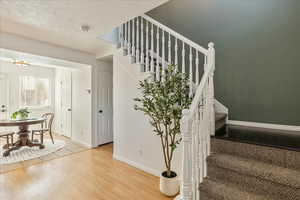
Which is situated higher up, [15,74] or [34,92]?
[15,74]

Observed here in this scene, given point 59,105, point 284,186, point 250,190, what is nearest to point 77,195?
point 250,190

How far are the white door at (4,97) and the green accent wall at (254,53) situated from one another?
602 centimetres

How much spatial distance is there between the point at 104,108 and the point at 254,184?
3830mm

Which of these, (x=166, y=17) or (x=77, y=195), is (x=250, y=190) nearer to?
(x=77, y=195)

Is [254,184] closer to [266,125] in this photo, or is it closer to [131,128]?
[266,125]

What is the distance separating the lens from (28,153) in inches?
144

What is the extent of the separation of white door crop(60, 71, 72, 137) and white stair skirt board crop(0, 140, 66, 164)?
804 millimetres

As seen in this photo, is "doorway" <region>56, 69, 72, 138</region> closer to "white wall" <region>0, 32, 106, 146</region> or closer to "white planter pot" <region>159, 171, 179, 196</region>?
"white wall" <region>0, 32, 106, 146</region>

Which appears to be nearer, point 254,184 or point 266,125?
point 254,184

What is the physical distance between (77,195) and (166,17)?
13.0 ft

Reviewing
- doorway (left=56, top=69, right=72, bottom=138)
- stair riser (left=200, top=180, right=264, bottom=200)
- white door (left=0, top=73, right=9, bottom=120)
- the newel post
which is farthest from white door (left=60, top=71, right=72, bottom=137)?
stair riser (left=200, top=180, right=264, bottom=200)

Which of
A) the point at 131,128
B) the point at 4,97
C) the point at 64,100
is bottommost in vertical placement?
the point at 131,128

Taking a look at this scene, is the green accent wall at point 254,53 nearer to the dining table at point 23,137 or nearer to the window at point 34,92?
the dining table at point 23,137

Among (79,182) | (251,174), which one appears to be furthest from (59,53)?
(251,174)
